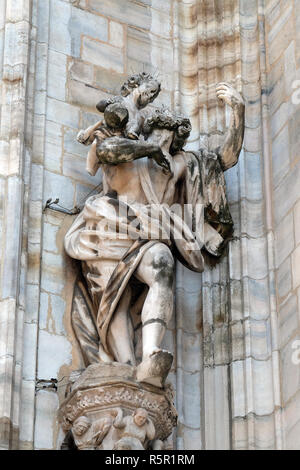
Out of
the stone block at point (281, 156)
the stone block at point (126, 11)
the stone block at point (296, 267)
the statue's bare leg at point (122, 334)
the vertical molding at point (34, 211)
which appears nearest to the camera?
the vertical molding at point (34, 211)

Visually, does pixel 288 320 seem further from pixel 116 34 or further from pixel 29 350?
pixel 116 34

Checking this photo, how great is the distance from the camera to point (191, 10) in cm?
1147

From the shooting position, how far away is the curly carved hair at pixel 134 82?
1040 cm

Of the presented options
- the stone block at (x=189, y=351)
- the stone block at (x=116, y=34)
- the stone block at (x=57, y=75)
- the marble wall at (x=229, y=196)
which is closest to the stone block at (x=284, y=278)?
the marble wall at (x=229, y=196)

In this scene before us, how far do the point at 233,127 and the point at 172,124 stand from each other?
0.42 meters

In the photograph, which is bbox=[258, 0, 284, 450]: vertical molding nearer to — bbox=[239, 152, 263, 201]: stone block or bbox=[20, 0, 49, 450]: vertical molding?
bbox=[239, 152, 263, 201]: stone block

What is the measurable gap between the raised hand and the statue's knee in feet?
3.94

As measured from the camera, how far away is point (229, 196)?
34.7 feet

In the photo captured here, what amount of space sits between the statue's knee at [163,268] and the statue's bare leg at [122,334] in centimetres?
23

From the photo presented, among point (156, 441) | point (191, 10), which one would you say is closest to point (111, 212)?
point (156, 441)

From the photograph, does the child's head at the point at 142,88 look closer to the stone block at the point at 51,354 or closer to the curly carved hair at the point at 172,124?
the curly carved hair at the point at 172,124

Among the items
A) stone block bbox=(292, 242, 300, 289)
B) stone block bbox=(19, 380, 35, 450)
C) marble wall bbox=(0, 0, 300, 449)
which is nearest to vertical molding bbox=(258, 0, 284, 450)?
marble wall bbox=(0, 0, 300, 449)
